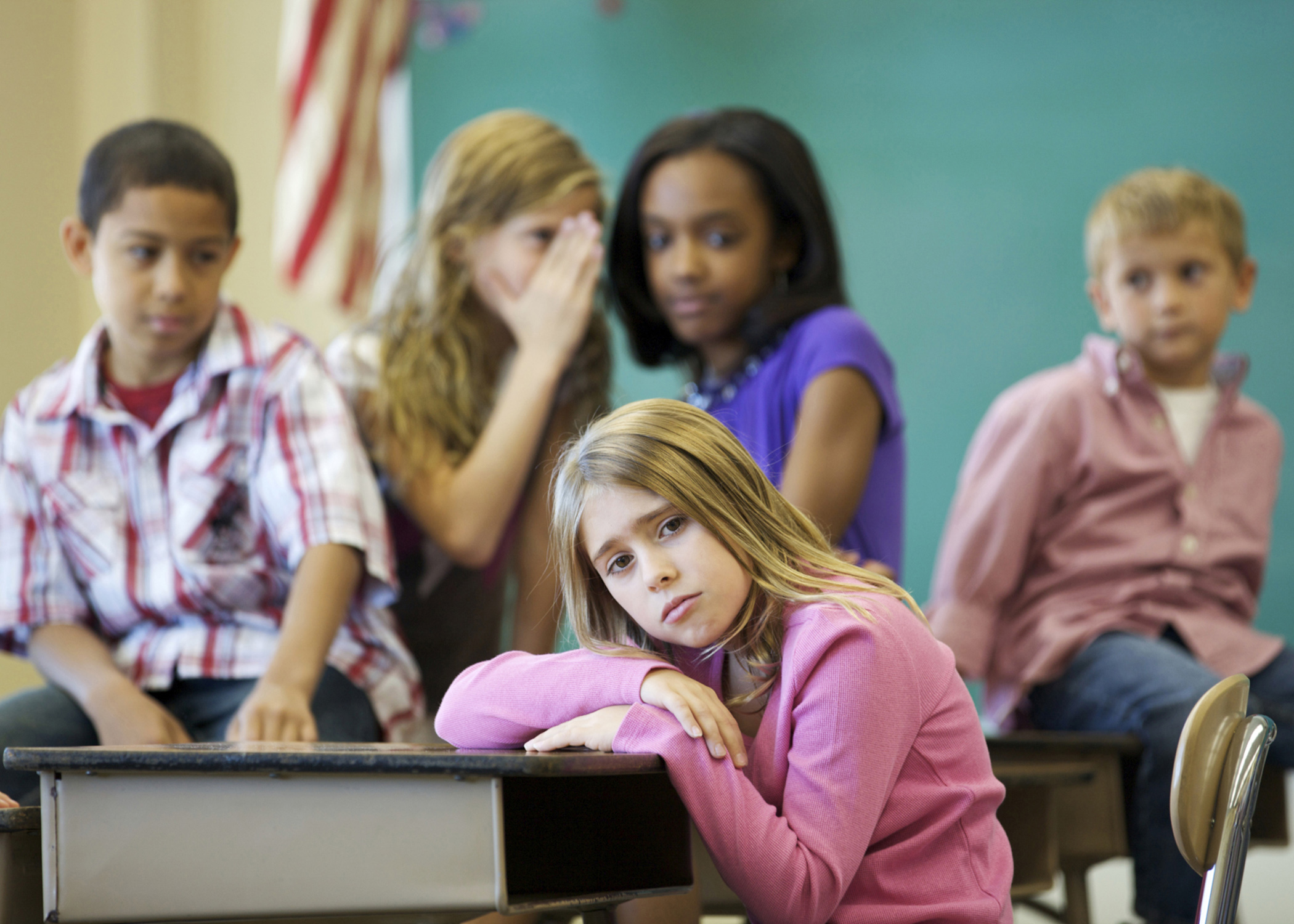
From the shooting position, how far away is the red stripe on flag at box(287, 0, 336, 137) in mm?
2941

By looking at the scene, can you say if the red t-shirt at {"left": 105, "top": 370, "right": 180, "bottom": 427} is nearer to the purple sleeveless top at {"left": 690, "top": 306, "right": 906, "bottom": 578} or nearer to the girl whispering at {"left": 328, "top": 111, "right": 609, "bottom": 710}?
the girl whispering at {"left": 328, "top": 111, "right": 609, "bottom": 710}

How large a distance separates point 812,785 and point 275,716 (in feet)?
2.28

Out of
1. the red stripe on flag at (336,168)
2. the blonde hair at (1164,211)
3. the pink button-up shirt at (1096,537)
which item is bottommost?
the pink button-up shirt at (1096,537)

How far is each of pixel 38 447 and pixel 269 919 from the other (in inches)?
40.2

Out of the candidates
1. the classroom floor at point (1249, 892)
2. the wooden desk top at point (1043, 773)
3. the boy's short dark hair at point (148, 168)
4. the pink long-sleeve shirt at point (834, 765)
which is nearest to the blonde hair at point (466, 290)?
the boy's short dark hair at point (148, 168)

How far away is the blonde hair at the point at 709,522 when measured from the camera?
102cm

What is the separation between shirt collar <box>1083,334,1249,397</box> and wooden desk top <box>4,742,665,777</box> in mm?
1503

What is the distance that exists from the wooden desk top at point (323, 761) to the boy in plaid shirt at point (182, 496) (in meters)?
0.65

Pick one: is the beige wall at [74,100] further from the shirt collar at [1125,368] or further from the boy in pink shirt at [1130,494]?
the shirt collar at [1125,368]

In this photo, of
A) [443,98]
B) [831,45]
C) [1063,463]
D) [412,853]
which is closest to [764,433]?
[1063,463]

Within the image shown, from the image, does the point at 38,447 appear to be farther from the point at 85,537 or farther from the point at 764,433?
the point at 764,433

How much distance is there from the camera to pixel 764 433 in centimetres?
184

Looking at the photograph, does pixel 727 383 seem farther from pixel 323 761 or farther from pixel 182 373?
pixel 323 761

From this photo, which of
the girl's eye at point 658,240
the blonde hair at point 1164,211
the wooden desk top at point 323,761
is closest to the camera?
the wooden desk top at point 323,761
